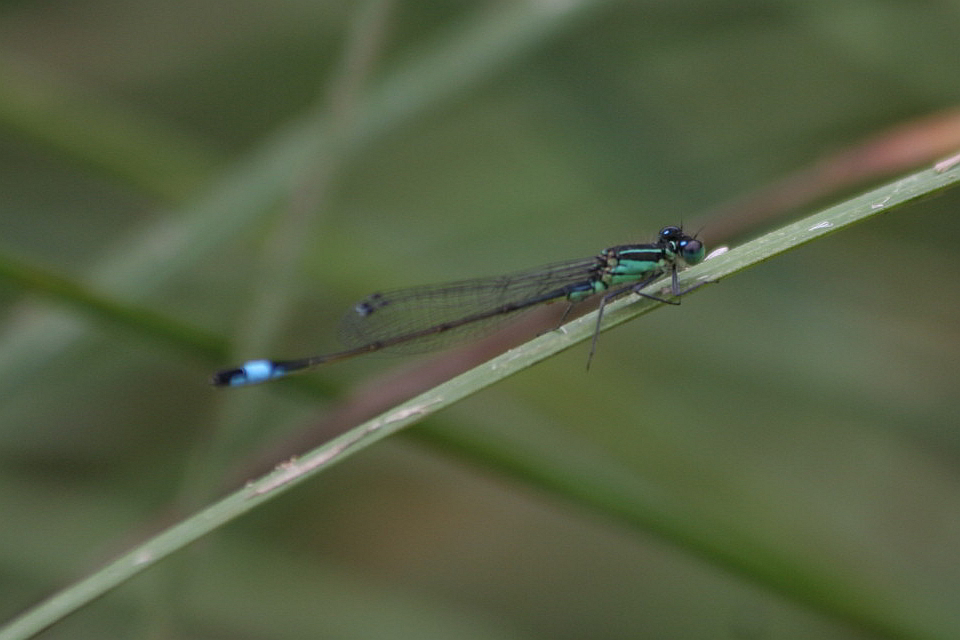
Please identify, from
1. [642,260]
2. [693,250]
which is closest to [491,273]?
[642,260]

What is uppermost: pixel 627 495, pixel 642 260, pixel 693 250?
pixel 642 260

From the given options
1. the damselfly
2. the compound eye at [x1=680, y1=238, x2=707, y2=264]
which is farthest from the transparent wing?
the compound eye at [x1=680, y1=238, x2=707, y2=264]

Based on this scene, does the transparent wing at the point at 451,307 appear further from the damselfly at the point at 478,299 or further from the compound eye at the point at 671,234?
the compound eye at the point at 671,234

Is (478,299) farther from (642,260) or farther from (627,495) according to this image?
(627,495)

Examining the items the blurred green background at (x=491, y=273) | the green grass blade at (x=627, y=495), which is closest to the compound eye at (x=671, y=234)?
the blurred green background at (x=491, y=273)

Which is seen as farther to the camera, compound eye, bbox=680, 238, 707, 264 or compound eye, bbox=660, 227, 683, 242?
compound eye, bbox=660, 227, 683, 242

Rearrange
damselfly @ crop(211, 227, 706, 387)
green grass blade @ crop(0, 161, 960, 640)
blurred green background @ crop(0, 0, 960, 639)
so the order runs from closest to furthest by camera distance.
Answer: green grass blade @ crop(0, 161, 960, 640) < damselfly @ crop(211, 227, 706, 387) < blurred green background @ crop(0, 0, 960, 639)

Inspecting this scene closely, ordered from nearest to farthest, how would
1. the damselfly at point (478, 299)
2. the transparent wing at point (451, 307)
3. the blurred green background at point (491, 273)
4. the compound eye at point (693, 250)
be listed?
the compound eye at point (693, 250), the damselfly at point (478, 299), the transparent wing at point (451, 307), the blurred green background at point (491, 273)

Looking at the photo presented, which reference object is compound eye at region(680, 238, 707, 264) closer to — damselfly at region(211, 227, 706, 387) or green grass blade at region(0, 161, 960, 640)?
damselfly at region(211, 227, 706, 387)
